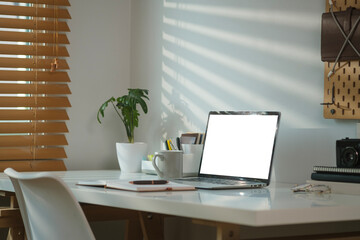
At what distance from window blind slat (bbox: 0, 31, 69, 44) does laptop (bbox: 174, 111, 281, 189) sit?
0.83 metres

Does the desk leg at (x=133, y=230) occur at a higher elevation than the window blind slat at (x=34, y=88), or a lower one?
lower

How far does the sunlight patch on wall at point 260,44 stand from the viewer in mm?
2010

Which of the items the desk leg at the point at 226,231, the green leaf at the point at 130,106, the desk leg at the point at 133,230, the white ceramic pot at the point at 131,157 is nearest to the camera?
the desk leg at the point at 226,231

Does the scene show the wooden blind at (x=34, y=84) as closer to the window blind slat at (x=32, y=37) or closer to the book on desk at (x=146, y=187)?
the window blind slat at (x=32, y=37)

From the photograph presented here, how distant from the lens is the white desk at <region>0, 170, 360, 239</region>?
4.17ft

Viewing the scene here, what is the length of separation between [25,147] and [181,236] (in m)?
0.75

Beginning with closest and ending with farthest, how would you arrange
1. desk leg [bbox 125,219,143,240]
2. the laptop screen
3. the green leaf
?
the laptop screen < desk leg [bbox 125,219,143,240] < the green leaf

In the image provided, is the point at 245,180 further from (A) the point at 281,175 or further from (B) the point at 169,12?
Answer: (B) the point at 169,12

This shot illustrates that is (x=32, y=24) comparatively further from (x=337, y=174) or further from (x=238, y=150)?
(x=337, y=174)

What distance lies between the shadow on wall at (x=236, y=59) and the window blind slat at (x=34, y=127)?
0.44 m

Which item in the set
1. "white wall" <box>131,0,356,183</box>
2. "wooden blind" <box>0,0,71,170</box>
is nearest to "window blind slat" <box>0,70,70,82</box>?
"wooden blind" <box>0,0,71,170</box>

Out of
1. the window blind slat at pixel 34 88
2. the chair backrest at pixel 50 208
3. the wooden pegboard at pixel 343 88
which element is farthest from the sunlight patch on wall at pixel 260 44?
the chair backrest at pixel 50 208

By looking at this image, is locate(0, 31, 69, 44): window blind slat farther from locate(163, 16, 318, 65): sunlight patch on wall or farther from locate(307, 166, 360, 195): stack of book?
locate(307, 166, 360, 195): stack of book

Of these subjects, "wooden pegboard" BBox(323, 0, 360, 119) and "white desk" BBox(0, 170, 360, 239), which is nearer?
"white desk" BBox(0, 170, 360, 239)
